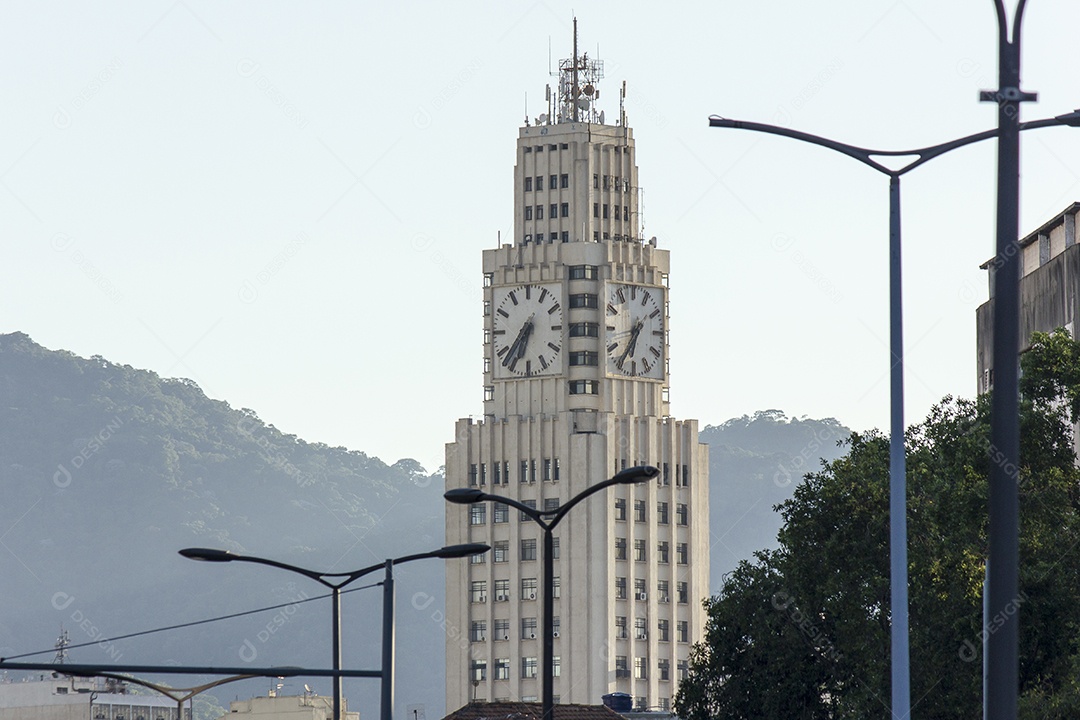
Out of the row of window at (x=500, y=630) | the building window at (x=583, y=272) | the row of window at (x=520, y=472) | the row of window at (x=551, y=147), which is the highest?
the row of window at (x=551, y=147)

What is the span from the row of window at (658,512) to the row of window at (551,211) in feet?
66.3

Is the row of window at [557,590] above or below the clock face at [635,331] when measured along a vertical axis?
below

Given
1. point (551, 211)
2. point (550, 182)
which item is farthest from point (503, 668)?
point (550, 182)

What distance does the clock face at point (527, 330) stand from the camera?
15488 cm

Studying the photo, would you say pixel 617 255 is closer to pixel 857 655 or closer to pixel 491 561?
pixel 491 561

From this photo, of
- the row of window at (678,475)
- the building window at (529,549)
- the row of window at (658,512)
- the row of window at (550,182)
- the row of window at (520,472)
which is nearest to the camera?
the building window at (529,549)

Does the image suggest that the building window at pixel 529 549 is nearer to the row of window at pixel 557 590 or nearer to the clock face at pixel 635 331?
the row of window at pixel 557 590

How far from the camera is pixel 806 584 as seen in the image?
61906 mm

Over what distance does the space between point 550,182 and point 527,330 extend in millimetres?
10585

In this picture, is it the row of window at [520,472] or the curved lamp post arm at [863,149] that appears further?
the row of window at [520,472]

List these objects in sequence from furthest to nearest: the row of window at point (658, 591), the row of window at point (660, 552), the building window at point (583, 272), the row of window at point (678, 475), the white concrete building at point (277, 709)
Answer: the building window at point (583, 272), the white concrete building at point (277, 709), the row of window at point (678, 475), the row of window at point (660, 552), the row of window at point (658, 591)

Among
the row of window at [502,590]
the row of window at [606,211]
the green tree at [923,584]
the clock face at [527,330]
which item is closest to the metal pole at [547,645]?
the green tree at [923,584]

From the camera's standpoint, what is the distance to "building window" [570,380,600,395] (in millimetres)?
154875

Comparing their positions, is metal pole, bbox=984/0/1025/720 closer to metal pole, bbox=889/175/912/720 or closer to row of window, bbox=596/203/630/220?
metal pole, bbox=889/175/912/720
